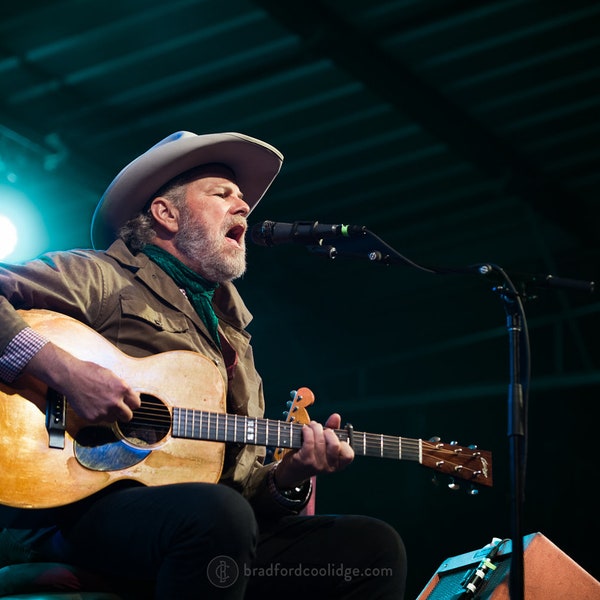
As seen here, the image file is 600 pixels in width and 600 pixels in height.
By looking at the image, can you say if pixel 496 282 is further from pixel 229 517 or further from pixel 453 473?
pixel 229 517

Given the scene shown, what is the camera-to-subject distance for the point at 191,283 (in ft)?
13.1

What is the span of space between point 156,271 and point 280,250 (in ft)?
17.1

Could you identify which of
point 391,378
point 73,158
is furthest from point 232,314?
point 391,378

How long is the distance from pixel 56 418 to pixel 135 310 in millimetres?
637

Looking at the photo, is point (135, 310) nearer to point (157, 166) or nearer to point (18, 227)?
point (157, 166)

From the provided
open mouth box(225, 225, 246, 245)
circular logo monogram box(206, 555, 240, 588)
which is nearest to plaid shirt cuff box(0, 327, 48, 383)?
circular logo monogram box(206, 555, 240, 588)

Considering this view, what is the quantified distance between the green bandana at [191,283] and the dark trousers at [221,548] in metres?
0.90

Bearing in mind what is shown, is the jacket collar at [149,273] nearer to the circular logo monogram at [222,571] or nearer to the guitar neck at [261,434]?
the guitar neck at [261,434]

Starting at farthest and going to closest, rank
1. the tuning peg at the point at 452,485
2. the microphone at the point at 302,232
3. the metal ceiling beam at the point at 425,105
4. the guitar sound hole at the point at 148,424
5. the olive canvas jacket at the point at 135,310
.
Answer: the metal ceiling beam at the point at 425,105 → the tuning peg at the point at 452,485 → the microphone at the point at 302,232 → the olive canvas jacket at the point at 135,310 → the guitar sound hole at the point at 148,424

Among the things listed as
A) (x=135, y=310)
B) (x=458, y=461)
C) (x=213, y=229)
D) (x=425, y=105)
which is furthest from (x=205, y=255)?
(x=425, y=105)

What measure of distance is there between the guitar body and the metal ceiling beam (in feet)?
10.6

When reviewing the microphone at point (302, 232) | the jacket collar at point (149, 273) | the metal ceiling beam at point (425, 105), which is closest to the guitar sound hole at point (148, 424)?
the jacket collar at point (149, 273)

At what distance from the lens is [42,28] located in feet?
20.1

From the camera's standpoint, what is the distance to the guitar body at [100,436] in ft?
9.73
